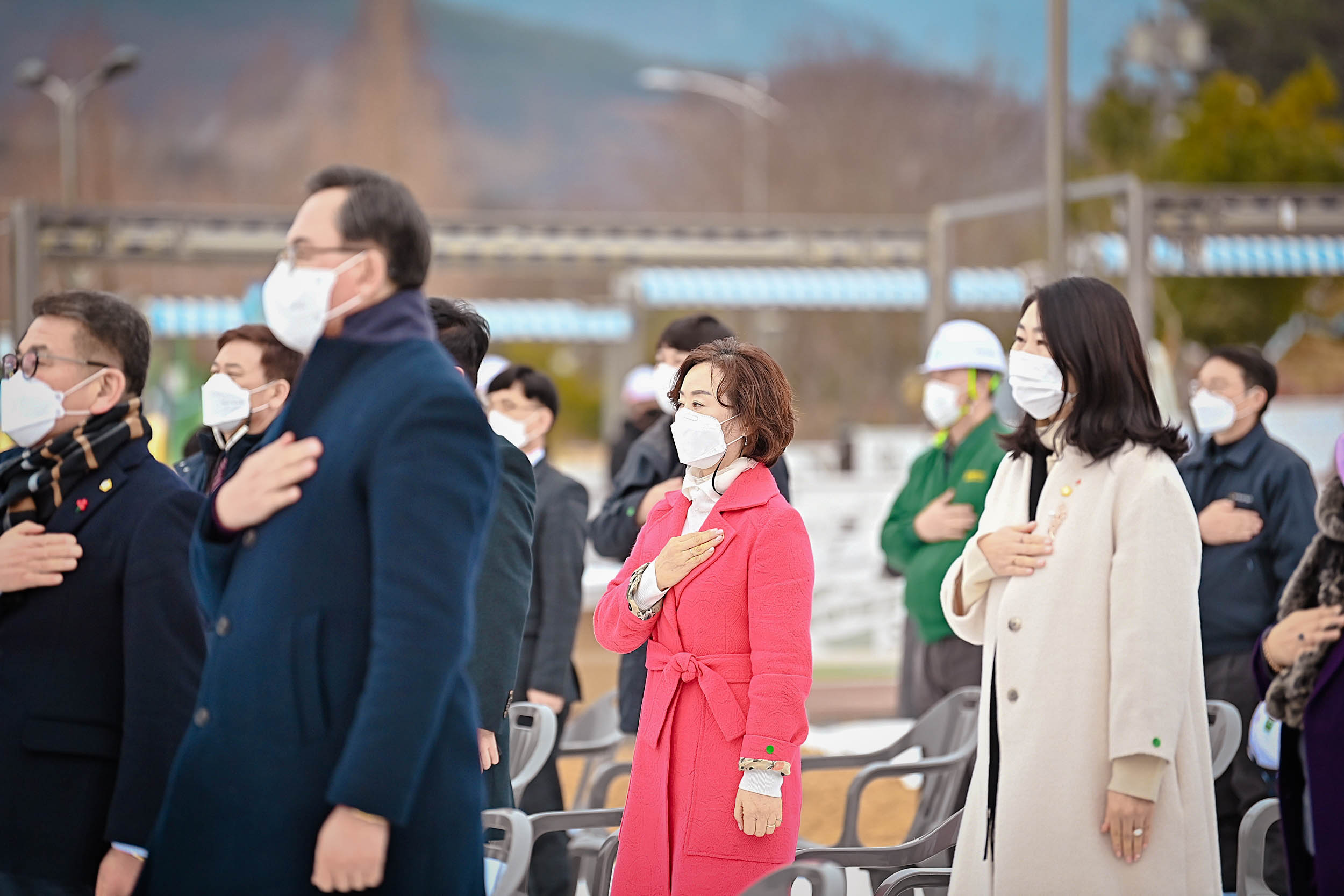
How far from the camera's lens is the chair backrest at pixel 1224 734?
166 inches

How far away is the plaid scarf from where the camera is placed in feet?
10.1

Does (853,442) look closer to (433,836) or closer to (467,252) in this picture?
(467,252)

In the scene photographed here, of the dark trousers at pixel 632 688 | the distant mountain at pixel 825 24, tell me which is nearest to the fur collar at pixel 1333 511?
the dark trousers at pixel 632 688

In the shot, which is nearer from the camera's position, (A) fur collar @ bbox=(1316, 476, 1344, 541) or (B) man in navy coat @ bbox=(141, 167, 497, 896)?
(B) man in navy coat @ bbox=(141, 167, 497, 896)

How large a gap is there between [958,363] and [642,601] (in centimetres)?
277

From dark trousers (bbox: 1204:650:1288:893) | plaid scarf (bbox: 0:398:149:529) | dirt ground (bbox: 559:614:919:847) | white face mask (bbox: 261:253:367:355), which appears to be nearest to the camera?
white face mask (bbox: 261:253:367:355)

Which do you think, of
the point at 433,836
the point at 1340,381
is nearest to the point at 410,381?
the point at 433,836

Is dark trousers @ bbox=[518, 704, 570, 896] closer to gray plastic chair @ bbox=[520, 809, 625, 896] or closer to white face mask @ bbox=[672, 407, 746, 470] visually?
gray plastic chair @ bbox=[520, 809, 625, 896]

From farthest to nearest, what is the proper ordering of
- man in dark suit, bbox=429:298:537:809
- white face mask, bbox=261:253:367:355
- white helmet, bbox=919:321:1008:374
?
white helmet, bbox=919:321:1008:374 < man in dark suit, bbox=429:298:537:809 < white face mask, bbox=261:253:367:355

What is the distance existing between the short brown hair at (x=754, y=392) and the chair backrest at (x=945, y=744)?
1.49m

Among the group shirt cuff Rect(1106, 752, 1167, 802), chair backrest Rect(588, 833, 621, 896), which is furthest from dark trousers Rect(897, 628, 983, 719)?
shirt cuff Rect(1106, 752, 1167, 802)

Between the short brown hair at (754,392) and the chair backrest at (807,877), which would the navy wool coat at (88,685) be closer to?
the chair backrest at (807,877)

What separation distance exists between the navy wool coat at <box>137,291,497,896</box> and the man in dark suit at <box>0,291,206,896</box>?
573 mm

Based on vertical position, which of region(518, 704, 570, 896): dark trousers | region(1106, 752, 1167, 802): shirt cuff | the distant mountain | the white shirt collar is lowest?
region(518, 704, 570, 896): dark trousers
